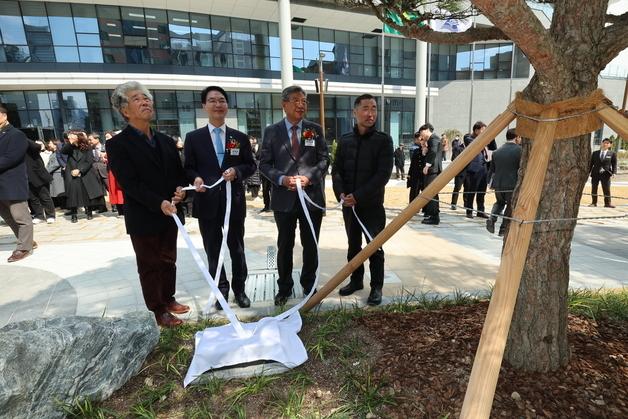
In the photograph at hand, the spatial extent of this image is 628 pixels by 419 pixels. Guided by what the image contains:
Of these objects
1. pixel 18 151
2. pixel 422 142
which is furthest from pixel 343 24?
pixel 18 151

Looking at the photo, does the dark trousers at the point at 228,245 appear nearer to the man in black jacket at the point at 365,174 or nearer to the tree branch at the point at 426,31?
the man in black jacket at the point at 365,174

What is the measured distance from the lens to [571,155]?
6.24ft

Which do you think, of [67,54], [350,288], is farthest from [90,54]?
[350,288]

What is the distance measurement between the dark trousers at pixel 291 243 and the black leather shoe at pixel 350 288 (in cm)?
33

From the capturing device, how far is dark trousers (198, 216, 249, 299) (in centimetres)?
332

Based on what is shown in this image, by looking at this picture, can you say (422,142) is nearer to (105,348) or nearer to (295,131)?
(295,131)

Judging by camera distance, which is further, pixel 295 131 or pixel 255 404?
pixel 295 131

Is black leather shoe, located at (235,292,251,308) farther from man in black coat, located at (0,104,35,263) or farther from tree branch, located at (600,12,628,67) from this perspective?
man in black coat, located at (0,104,35,263)

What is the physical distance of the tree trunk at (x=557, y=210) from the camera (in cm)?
179

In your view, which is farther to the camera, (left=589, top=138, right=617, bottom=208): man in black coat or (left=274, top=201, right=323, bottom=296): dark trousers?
(left=589, top=138, right=617, bottom=208): man in black coat

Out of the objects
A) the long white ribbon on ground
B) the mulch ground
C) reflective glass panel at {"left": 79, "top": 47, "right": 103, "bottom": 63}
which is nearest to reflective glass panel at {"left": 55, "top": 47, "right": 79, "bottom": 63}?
reflective glass panel at {"left": 79, "top": 47, "right": 103, "bottom": 63}

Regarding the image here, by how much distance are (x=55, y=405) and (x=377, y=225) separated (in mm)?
2633

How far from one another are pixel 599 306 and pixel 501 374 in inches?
57.9

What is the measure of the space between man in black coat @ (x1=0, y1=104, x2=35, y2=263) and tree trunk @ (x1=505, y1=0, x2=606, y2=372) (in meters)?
5.66
